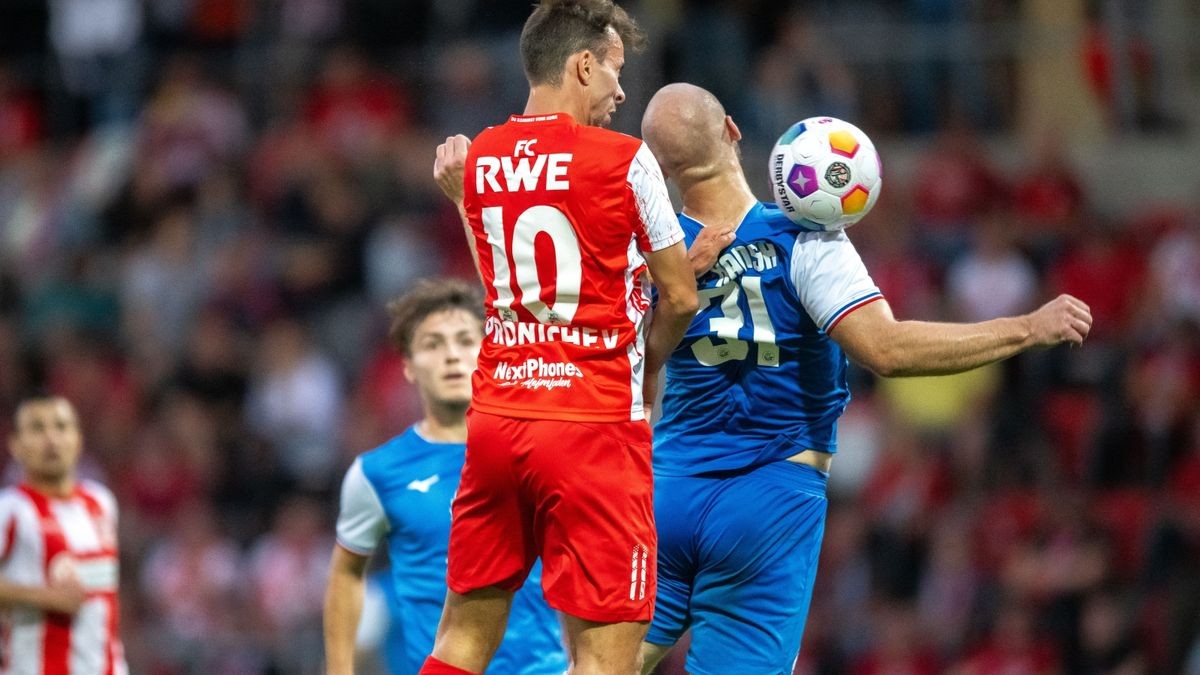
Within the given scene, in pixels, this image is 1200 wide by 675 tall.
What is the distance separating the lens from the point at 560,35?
17.1ft

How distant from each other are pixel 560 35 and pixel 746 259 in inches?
36.5

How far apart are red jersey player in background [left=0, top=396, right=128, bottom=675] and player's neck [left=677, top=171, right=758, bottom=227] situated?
3.77 m

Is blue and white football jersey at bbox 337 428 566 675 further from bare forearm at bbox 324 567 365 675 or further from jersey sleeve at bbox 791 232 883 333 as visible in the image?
jersey sleeve at bbox 791 232 883 333

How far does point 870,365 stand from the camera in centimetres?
536

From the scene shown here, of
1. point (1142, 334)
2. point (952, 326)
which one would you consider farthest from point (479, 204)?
point (1142, 334)

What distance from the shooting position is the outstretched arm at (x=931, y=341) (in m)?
5.32

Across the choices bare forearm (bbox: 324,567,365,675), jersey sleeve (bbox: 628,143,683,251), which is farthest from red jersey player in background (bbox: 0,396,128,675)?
jersey sleeve (bbox: 628,143,683,251)

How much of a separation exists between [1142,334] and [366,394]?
5775 mm

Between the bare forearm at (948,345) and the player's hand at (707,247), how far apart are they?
58cm

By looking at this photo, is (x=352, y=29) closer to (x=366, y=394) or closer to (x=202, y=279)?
(x=202, y=279)

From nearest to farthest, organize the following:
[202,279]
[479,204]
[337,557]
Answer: [479,204] < [337,557] < [202,279]

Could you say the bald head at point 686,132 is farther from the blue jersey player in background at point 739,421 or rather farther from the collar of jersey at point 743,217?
the collar of jersey at point 743,217

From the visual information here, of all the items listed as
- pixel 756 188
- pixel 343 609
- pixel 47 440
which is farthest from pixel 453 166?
pixel 756 188

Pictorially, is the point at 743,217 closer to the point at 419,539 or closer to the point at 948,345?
the point at 948,345
